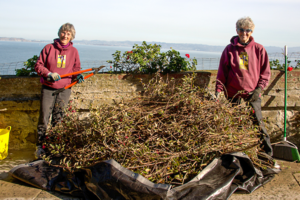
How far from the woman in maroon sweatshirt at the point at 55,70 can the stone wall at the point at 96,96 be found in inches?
18.4

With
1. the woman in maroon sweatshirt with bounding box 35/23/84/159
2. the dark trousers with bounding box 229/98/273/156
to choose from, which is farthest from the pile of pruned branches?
the woman in maroon sweatshirt with bounding box 35/23/84/159

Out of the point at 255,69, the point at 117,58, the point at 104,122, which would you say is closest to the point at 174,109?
the point at 104,122

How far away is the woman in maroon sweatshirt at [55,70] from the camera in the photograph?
3729 millimetres

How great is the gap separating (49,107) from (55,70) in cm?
56

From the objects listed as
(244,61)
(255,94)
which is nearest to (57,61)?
(244,61)

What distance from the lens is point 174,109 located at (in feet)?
11.6

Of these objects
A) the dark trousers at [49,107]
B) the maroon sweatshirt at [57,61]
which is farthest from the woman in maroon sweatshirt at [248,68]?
the dark trousers at [49,107]

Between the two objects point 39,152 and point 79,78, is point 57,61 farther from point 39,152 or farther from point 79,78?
point 39,152

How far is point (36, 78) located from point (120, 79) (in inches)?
55.8

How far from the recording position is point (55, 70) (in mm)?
3764

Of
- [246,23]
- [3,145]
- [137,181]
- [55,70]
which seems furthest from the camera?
[3,145]

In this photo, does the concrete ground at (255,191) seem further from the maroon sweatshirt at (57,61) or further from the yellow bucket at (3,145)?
the maroon sweatshirt at (57,61)

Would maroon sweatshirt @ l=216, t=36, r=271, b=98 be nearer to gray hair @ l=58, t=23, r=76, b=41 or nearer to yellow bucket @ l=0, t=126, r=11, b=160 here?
gray hair @ l=58, t=23, r=76, b=41

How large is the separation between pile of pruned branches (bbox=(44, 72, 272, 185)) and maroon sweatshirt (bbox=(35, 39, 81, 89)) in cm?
54
